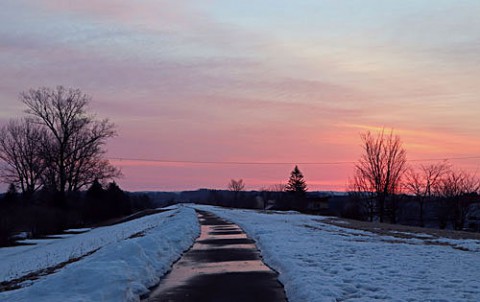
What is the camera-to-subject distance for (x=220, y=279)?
10.7m

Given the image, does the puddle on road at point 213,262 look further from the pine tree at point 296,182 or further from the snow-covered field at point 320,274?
the pine tree at point 296,182

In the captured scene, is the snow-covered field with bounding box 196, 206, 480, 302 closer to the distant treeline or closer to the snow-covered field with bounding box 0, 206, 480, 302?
the snow-covered field with bounding box 0, 206, 480, 302

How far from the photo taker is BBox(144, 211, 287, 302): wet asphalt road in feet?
29.3

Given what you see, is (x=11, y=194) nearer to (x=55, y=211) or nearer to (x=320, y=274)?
(x=55, y=211)

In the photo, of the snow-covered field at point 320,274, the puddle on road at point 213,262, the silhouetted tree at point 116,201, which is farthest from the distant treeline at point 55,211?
the snow-covered field at point 320,274

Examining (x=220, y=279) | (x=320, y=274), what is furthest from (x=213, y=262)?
(x=320, y=274)

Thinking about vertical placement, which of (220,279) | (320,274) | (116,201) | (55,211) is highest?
(116,201)

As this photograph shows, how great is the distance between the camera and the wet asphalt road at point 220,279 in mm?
8945

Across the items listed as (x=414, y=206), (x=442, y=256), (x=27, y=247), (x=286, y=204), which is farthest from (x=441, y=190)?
(x=442, y=256)

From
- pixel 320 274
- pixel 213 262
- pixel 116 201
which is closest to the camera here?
pixel 320 274

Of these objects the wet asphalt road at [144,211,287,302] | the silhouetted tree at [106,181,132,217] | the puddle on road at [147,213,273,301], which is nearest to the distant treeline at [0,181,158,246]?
the silhouetted tree at [106,181,132,217]

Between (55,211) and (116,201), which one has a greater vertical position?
(116,201)

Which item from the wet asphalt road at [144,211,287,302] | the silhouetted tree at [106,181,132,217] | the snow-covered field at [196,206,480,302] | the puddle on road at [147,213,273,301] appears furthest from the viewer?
the silhouetted tree at [106,181,132,217]

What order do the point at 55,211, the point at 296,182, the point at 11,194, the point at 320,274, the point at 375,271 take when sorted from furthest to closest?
1. the point at 296,182
2. the point at 11,194
3. the point at 55,211
4. the point at 375,271
5. the point at 320,274
